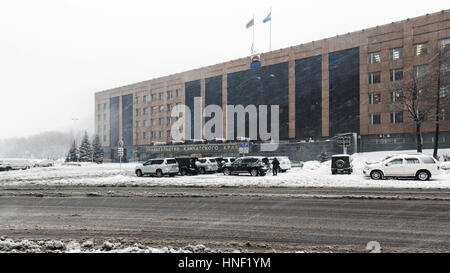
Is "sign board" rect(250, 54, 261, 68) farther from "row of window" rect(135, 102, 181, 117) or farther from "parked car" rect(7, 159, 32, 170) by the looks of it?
"parked car" rect(7, 159, 32, 170)

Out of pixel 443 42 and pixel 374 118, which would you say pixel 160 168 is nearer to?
pixel 374 118

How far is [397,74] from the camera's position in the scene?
4259cm

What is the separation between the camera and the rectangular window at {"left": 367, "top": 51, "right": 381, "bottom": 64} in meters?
44.2

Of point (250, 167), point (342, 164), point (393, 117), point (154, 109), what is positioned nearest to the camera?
point (250, 167)

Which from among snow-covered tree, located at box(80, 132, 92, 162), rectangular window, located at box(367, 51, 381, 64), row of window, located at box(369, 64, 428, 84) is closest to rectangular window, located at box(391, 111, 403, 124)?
row of window, located at box(369, 64, 428, 84)

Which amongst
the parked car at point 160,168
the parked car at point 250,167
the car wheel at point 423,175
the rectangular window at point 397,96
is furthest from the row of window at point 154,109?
the car wheel at point 423,175

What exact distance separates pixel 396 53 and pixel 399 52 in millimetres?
400

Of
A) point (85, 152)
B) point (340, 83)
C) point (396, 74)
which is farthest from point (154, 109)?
point (396, 74)

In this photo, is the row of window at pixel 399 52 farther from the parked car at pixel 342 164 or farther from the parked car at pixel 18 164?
the parked car at pixel 18 164

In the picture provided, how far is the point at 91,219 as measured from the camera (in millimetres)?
8211

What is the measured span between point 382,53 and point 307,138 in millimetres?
17768

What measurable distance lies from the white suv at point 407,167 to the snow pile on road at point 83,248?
62.4 feet

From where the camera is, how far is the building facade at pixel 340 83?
4100 cm
